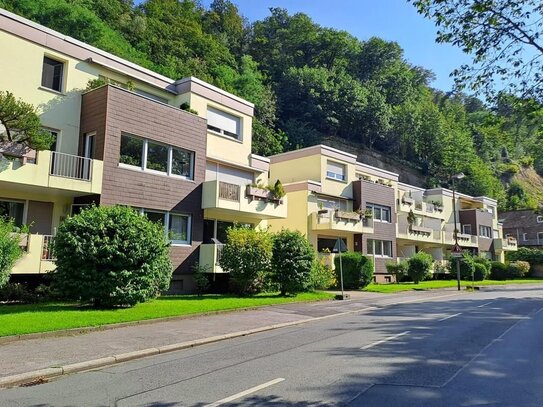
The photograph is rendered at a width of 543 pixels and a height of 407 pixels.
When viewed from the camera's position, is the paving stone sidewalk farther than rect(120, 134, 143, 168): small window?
No

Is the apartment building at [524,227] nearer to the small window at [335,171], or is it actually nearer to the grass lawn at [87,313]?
the small window at [335,171]

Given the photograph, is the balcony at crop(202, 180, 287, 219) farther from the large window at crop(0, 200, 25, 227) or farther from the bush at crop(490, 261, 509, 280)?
the bush at crop(490, 261, 509, 280)

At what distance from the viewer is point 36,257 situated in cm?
1712

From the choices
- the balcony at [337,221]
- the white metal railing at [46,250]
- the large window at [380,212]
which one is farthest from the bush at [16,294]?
the large window at [380,212]

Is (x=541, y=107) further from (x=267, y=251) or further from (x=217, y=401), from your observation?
(x=267, y=251)

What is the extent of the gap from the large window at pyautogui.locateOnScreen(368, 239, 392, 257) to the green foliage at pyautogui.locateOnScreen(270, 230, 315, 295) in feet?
57.4

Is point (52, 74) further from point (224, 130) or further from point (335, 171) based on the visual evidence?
point (335, 171)

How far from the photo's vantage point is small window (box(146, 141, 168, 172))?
21969mm

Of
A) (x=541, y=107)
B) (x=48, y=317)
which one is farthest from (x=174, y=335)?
(x=541, y=107)

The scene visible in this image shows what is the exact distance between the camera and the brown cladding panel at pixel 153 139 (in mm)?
20047

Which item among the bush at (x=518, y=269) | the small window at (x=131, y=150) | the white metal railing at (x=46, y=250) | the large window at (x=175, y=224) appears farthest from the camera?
the bush at (x=518, y=269)

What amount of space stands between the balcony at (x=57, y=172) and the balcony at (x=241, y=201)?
5.76 meters

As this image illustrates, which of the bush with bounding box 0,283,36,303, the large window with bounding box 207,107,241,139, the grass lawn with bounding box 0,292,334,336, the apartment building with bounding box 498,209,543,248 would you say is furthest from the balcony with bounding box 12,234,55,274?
the apartment building with bounding box 498,209,543,248

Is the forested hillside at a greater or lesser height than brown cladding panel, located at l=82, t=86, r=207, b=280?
greater
